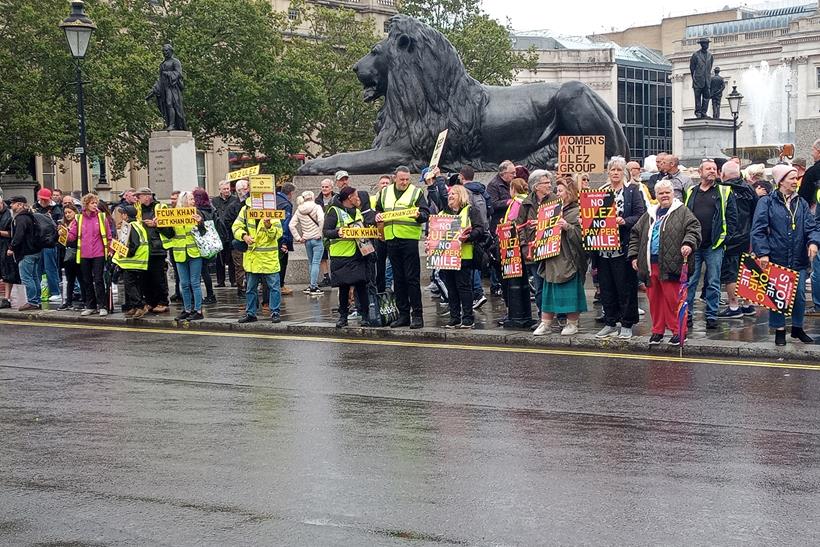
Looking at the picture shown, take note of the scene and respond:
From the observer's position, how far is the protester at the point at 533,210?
14133 mm

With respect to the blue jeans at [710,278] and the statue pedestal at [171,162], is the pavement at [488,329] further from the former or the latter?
the statue pedestal at [171,162]

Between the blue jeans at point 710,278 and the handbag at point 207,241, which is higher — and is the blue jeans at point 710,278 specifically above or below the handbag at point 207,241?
below

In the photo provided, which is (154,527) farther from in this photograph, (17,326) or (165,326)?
(17,326)

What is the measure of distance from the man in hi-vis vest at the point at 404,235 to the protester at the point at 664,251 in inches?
114

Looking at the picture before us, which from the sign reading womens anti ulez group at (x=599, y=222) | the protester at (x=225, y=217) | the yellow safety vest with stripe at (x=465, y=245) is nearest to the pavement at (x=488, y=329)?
the yellow safety vest with stripe at (x=465, y=245)

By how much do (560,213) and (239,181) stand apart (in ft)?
23.0

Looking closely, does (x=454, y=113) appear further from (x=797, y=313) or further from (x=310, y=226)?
(x=797, y=313)

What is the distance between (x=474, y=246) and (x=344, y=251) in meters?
1.60

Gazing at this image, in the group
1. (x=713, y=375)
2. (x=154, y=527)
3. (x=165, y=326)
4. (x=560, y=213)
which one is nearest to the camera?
(x=154, y=527)

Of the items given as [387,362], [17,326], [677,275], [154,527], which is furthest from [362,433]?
[17,326]

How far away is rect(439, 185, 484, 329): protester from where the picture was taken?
14.7m

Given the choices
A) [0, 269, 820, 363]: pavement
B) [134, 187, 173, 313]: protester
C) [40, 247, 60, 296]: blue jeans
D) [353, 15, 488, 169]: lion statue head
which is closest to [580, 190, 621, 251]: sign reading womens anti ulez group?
[0, 269, 820, 363]: pavement

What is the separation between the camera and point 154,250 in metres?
17.5

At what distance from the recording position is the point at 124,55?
46500 millimetres
